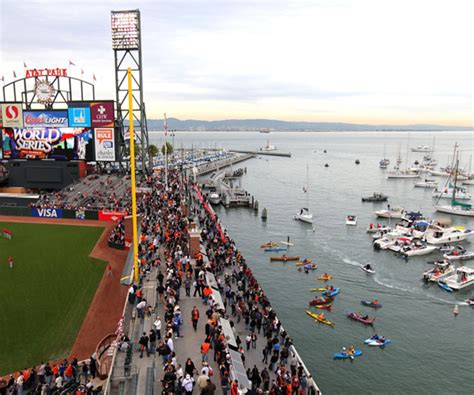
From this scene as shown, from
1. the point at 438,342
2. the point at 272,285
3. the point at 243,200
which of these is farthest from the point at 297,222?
the point at 438,342

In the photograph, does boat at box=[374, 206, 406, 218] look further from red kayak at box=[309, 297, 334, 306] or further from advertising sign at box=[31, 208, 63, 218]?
advertising sign at box=[31, 208, 63, 218]

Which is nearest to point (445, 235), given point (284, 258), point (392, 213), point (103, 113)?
point (392, 213)

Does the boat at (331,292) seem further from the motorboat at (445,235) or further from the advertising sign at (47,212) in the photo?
the advertising sign at (47,212)

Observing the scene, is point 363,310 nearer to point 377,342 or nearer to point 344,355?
point 377,342

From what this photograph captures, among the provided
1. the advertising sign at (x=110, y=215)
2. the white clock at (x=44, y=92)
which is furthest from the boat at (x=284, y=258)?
the white clock at (x=44, y=92)

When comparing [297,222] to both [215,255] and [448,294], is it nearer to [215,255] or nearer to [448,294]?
[448,294]

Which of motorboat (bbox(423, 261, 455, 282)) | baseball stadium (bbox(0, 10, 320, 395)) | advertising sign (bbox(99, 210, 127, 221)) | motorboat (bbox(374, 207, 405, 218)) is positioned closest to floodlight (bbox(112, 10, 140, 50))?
baseball stadium (bbox(0, 10, 320, 395))
